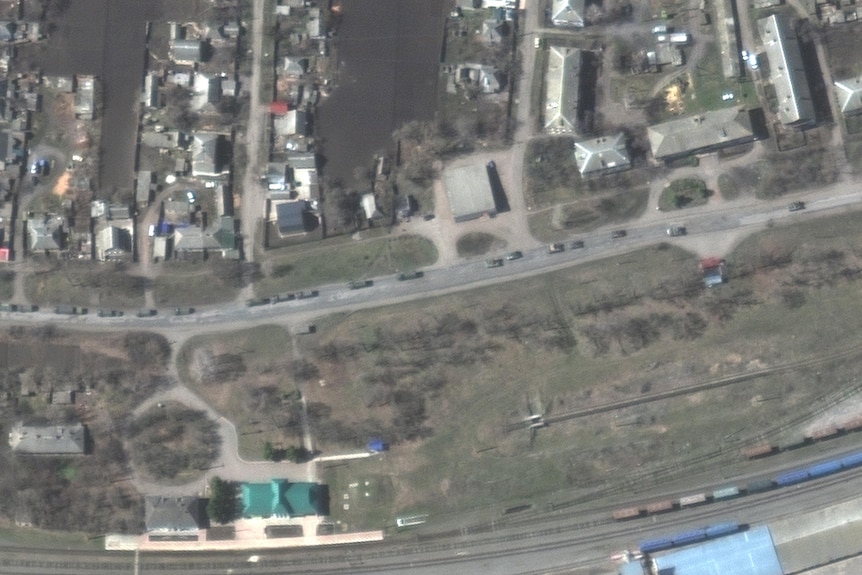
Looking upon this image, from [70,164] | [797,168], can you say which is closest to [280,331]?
[70,164]

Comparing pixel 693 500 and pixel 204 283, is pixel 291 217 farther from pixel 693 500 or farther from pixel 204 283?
pixel 693 500

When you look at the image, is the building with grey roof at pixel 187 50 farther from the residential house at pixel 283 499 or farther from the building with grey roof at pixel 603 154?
the residential house at pixel 283 499

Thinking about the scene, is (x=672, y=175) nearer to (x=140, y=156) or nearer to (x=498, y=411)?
(x=498, y=411)

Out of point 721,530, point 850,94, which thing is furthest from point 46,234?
point 850,94

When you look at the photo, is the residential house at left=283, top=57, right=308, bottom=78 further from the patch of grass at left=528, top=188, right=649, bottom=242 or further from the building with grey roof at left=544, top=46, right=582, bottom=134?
the patch of grass at left=528, top=188, right=649, bottom=242

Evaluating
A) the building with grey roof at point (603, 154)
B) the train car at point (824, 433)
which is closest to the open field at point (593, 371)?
the train car at point (824, 433)

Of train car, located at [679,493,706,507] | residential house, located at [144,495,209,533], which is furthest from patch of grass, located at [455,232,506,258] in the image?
residential house, located at [144,495,209,533]
